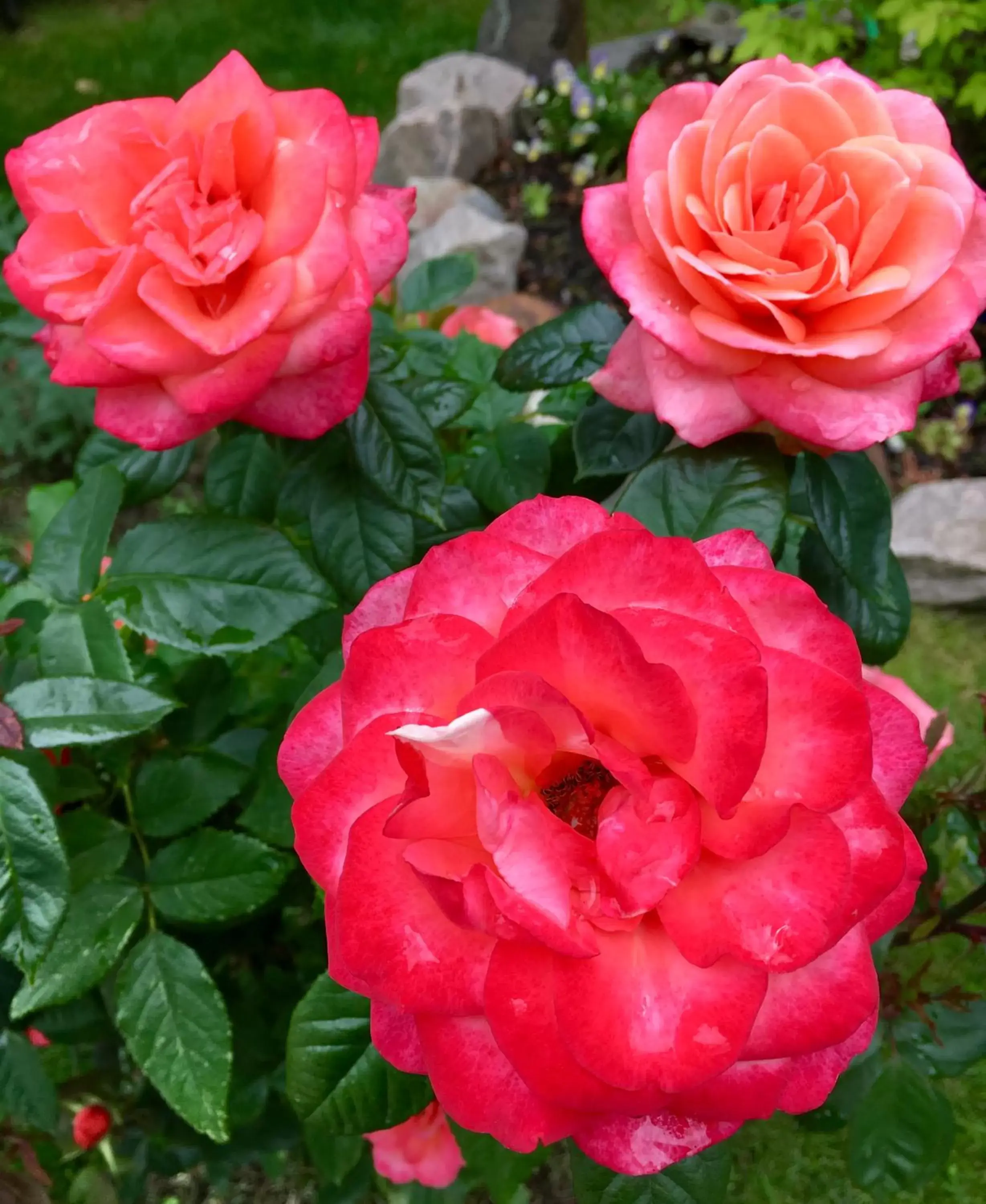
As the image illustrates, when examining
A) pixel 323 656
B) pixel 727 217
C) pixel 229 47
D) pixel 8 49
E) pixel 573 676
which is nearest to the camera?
pixel 573 676

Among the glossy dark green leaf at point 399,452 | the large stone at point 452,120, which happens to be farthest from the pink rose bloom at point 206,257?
the large stone at point 452,120

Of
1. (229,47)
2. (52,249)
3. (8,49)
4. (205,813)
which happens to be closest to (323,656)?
(205,813)

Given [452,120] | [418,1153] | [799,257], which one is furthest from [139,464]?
[452,120]

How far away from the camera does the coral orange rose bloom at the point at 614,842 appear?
0.37m

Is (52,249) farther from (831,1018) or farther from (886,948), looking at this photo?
(886,948)

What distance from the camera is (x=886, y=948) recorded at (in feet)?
2.48

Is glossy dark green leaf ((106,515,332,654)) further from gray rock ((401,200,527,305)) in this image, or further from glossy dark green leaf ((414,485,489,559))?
gray rock ((401,200,527,305))

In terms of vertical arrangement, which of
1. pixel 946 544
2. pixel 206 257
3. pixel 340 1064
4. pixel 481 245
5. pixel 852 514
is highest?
pixel 206 257

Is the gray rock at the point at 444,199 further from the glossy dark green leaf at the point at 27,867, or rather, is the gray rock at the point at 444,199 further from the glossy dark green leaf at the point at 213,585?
the glossy dark green leaf at the point at 27,867

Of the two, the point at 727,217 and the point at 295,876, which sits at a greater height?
the point at 727,217

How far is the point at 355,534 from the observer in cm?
70

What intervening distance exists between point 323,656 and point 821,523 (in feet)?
1.44

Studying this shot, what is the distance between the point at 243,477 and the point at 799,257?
0.45m

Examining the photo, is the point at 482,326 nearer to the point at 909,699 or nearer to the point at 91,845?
the point at 909,699
